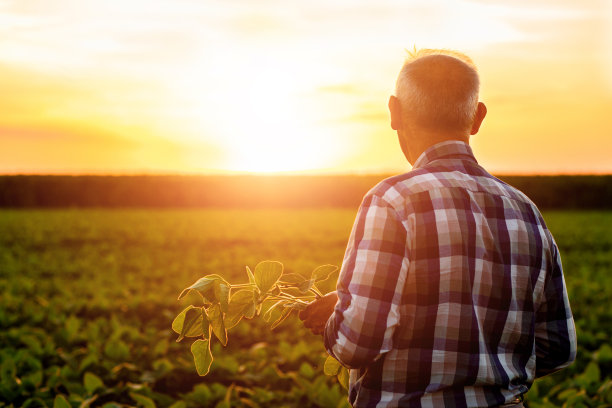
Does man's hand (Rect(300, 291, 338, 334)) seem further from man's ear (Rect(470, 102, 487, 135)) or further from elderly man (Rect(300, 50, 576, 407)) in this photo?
man's ear (Rect(470, 102, 487, 135))

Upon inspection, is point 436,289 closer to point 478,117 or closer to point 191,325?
point 478,117

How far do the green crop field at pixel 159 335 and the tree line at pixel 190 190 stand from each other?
1094 inches

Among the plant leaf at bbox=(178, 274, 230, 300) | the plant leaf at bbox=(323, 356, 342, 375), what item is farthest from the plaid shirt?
the plant leaf at bbox=(323, 356, 342, 375)

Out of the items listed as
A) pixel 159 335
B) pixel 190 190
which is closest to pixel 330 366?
pixel 159 335

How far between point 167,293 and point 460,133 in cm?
691

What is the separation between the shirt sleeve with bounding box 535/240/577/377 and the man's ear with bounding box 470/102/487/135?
460 mm

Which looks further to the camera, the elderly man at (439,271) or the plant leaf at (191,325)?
the plant leaf at (191,325)

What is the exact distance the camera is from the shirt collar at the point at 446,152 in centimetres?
183

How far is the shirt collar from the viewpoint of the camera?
1.83 m

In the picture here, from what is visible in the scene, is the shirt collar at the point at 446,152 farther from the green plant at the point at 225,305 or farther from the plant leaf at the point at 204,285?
the plant leaf at the point at 204,285

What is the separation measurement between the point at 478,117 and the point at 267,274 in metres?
0.89

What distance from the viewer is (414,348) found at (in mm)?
1702

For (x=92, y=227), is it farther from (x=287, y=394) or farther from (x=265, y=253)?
(x=287, y=394)

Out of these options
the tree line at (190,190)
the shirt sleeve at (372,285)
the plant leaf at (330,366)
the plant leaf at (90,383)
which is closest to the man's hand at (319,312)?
the shirt sleeve at (372,285)
